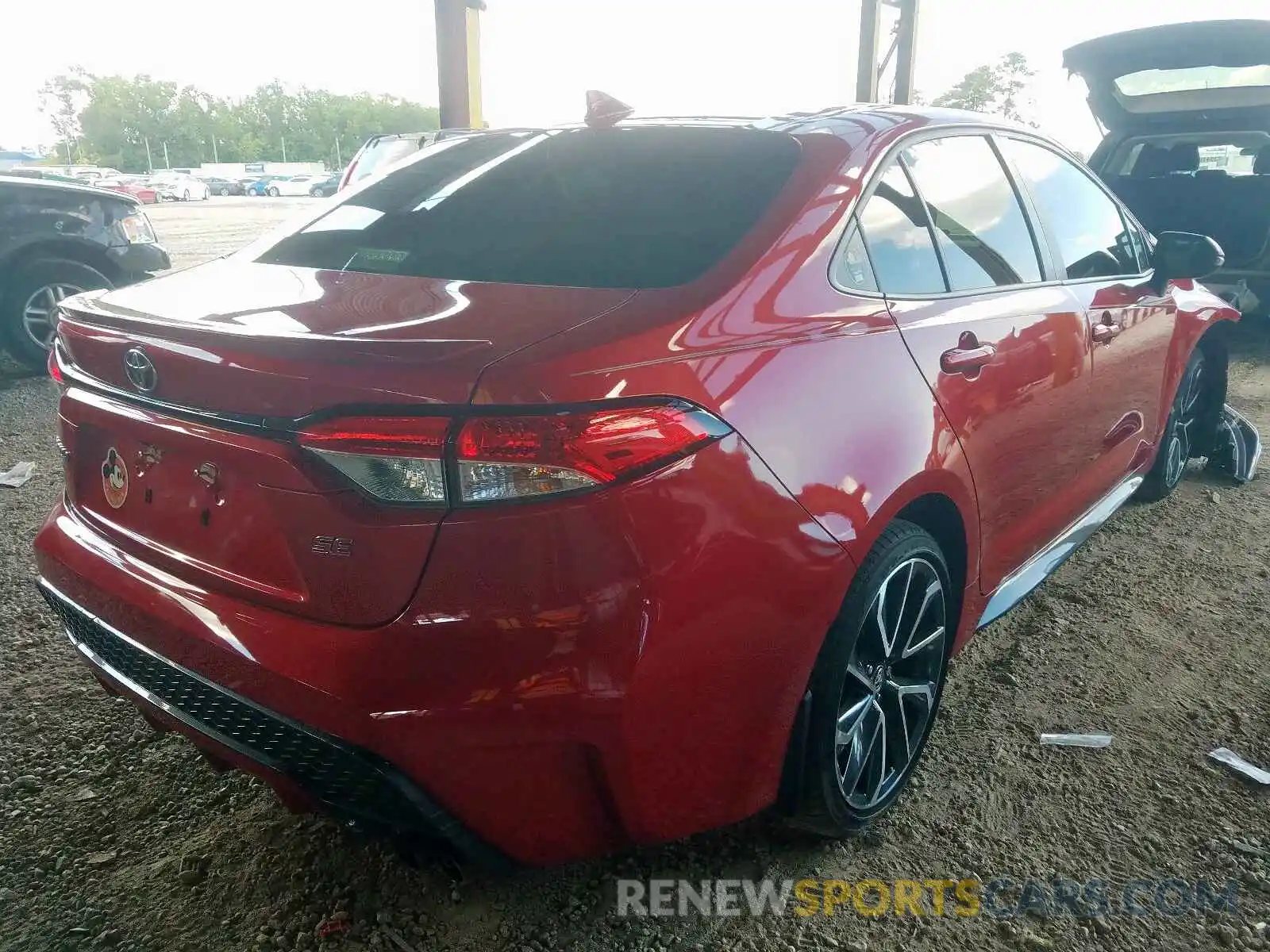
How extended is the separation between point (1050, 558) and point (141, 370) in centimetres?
238

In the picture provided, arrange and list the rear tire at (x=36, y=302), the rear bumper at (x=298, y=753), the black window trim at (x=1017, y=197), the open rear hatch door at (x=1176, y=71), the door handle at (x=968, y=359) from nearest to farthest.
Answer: the rear bumper at (x=298, y=753) → the black window trim at (x=1017, y=197) → the door handle at (x=968, y=359) → the open rear hatch door at (x=1176, y=71) → the rear tire at (x=36, y=302)

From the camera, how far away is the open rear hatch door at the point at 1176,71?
19.9 ft

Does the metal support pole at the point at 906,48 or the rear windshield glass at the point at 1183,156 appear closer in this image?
the rear windshield glass at the point at 1183,156

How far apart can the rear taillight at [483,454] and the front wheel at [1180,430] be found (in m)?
3.12

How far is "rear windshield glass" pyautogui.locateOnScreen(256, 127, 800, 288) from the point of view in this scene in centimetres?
176

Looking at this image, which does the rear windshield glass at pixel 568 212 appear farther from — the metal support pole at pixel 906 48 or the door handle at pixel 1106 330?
the metal support pole at pixel 906 48

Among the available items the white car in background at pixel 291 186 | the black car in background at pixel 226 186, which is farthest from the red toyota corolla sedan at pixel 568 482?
the black car in background at pixel 226 186

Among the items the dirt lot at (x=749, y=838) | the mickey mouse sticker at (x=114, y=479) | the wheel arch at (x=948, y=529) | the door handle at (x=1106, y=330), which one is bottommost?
the dirt lot at (x=749, y=838)

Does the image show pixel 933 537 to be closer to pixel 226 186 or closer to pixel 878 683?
pixel 878 683

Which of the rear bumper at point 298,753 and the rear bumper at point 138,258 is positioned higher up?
the rear bumper at point 138,258

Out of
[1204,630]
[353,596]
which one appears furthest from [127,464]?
[1204,630]

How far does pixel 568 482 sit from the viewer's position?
1.37 meters

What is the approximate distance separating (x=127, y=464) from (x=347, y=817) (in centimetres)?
76

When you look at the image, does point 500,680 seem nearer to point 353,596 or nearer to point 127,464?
point 353,596
